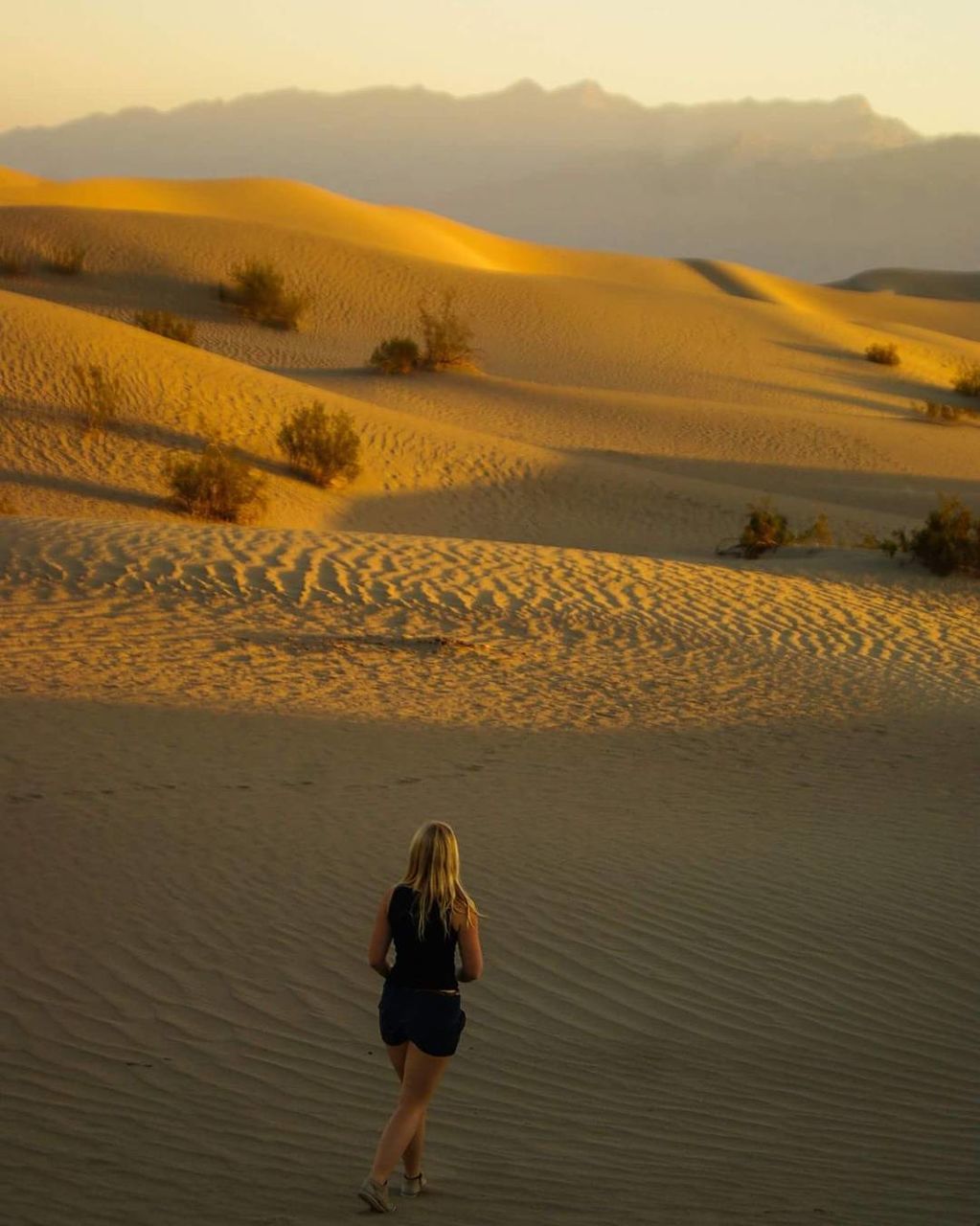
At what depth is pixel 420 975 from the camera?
4.55 metres

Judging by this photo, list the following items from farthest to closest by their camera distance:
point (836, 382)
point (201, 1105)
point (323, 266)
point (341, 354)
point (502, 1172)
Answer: point (323, 266)
point (836, 382)
point (341, 354)
point (201, 1105)
point (502, 1172)

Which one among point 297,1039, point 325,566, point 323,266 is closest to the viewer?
point 297,1039

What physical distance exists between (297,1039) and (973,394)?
1515 inches

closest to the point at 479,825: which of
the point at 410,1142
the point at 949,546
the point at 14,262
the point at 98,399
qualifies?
the point at 410,1142

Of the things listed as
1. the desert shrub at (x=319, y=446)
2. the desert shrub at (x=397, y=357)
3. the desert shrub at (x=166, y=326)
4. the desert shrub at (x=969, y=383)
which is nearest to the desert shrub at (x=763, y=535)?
the desert shrub at (x=319, y=446)

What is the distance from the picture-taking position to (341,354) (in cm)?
3672

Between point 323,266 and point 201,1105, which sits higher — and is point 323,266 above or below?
above

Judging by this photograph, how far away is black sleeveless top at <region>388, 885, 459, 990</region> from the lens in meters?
4.51

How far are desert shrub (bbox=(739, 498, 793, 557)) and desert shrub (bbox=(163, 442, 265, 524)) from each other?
6685 mm

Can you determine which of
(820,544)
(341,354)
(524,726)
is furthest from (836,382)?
(524,726)

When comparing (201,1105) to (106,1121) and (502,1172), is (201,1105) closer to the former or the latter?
(106,1121)

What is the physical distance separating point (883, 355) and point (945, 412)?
8857 millimetres

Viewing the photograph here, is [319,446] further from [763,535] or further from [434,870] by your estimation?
[434,870]

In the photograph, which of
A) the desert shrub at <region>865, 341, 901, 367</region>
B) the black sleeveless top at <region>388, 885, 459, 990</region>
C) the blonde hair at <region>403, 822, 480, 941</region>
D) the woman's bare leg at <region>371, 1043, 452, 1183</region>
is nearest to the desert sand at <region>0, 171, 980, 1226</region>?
the woman's bare leg at <region>371, 1043, 452, 1183</region>
